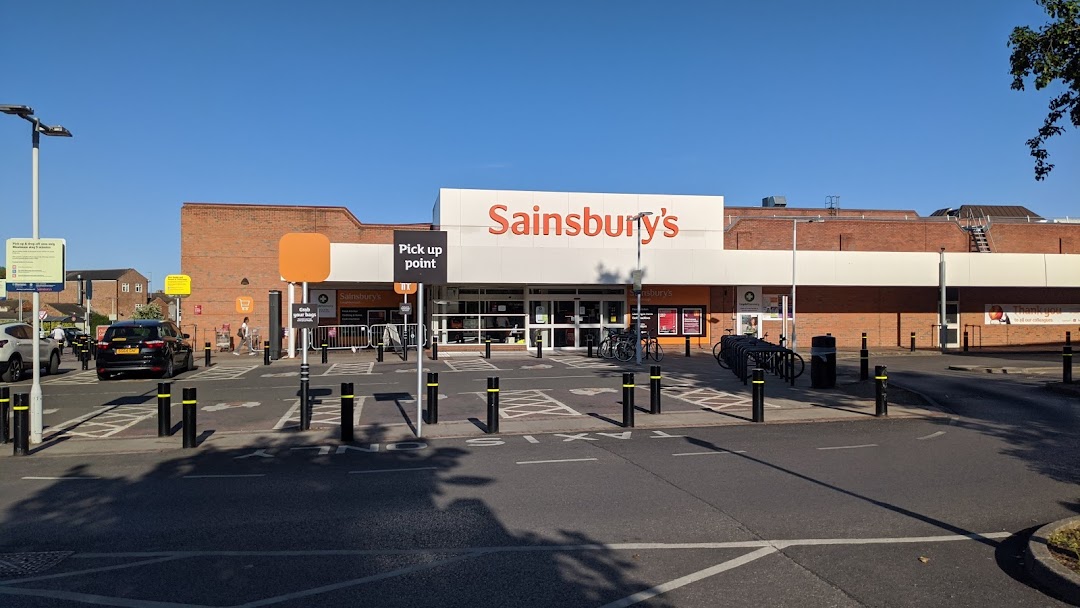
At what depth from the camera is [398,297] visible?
3469cm

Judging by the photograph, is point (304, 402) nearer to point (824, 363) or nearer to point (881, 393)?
point (881, 393)

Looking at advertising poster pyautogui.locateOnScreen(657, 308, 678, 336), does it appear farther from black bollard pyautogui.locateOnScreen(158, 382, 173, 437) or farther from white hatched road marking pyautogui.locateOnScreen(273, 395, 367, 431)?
black bollard pyautogui.locateOnScreen(158, 382, 173, 437)

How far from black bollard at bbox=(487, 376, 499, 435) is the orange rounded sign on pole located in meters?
3.45

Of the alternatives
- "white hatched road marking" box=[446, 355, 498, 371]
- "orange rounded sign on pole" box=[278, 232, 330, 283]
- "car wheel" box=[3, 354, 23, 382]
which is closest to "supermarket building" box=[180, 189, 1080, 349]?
"white hatched road marking" box=[446, 355, 498, 371]

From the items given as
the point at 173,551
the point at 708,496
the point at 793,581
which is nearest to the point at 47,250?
the point at 173,551

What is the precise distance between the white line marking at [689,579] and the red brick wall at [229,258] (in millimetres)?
29442

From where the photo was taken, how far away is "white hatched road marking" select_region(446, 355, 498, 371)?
78.6ft

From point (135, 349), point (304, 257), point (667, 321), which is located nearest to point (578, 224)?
point (667, 321)

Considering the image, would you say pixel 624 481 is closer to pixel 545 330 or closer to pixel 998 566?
pixel 998 566

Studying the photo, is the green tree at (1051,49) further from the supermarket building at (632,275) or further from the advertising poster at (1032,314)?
the advertising poster at (1032,314)

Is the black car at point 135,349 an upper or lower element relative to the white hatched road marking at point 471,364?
upper

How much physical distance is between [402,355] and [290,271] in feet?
59.7

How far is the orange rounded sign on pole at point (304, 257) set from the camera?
12.5 metres

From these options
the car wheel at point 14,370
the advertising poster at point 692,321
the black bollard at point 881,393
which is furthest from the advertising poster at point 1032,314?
the car wheel at point 14,370
